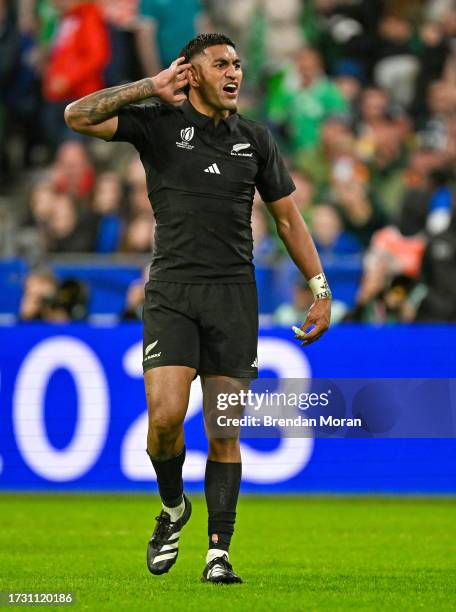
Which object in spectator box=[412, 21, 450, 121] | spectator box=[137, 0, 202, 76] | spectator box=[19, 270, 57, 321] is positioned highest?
spectator box=[137, 0, 202, 76]

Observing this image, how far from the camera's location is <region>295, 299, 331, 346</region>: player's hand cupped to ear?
6.79m

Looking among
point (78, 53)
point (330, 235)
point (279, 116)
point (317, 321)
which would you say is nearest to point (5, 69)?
point (78, 53)

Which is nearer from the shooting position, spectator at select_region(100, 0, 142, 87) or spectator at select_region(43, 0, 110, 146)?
spectator at select_region(43, 0, 110, 146)

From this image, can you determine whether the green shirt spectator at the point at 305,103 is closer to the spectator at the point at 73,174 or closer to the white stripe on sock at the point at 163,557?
the spectator at the point at 73,174

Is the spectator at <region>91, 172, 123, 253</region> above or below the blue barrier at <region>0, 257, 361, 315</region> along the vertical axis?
above

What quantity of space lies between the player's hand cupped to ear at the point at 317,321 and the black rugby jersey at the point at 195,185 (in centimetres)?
34

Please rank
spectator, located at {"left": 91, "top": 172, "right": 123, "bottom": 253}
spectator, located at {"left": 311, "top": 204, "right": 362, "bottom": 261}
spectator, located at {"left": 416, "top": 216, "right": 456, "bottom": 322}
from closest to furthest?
spectator, located at {"left": 416, "top": 216, "right": 456, "bottom": 322} < spectator, located at {"left": 311, "top": 204, "right": 362, "bottom": 261} < spectator, located at {"left": 91, "top": 172, "right": 123, "bottom": 253}

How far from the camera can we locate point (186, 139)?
268 inches

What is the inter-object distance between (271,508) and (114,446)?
57.5 inches

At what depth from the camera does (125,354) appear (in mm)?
11891

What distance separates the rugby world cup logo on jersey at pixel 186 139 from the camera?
680 cm

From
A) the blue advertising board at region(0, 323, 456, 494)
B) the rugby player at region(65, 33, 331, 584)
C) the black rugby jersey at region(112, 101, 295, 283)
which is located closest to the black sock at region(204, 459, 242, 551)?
the rugby player at region(65, 33, 331, 584)

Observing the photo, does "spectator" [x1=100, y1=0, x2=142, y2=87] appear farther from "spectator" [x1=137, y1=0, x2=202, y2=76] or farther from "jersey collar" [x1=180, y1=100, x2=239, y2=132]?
"jersey collar" [x1=180, y1=100, x2=239, y2=132]

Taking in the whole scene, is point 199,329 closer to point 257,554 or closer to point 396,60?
point 257,554
